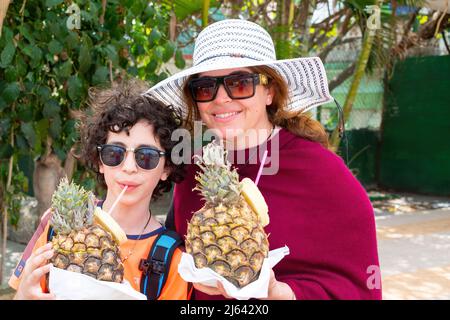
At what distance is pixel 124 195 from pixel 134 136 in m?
0.21

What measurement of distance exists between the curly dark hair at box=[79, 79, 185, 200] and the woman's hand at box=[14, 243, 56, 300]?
1.73 ft

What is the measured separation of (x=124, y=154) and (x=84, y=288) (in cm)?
54

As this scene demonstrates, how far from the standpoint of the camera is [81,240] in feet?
5.05

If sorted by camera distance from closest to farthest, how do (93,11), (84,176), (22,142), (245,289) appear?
1. (245,289)
2. (93,11)
3. (22,142)
4. (84,176)

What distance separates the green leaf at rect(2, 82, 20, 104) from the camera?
329 centimetres

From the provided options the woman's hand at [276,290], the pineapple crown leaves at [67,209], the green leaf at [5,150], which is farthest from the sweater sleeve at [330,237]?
the green leaf at [5,150]

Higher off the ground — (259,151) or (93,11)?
(93,11)

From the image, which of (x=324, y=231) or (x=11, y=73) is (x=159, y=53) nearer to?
(x=11, y=73)

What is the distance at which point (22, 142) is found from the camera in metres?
3.62

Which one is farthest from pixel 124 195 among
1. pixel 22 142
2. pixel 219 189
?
pixel 22 142
